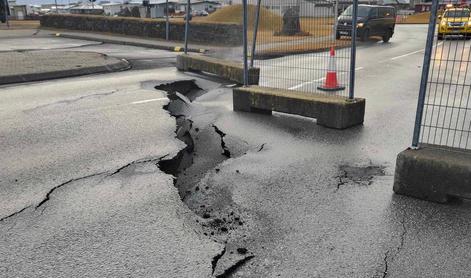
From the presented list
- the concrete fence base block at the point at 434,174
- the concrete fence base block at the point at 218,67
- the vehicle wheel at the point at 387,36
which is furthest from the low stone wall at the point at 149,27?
the concrete fence base block at the point at 434,174

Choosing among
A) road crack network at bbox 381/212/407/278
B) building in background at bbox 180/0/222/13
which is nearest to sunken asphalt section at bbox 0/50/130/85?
building in background at bbox 180/0/222/13

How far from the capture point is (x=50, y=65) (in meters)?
12.5

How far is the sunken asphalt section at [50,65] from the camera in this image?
11.0 meters

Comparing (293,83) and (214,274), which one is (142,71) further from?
(214,274)

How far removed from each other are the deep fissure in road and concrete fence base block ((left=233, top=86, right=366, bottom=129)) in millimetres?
1037

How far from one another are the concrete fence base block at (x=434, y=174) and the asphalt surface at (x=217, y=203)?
0.14 m

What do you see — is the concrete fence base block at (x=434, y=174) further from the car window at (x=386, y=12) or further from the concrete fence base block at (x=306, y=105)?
the car window at (x=386, y=12)

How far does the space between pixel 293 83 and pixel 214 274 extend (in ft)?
24.2

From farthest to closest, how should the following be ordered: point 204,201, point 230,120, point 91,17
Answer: point 91,17 → point 230,120 → point 204,201

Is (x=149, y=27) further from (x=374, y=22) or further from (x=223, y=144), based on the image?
(x=223, y=144)

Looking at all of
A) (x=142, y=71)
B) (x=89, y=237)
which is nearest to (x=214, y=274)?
(x=89, y=237)

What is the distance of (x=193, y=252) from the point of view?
3.25 meters

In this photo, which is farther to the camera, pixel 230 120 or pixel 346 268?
pixel 230 120

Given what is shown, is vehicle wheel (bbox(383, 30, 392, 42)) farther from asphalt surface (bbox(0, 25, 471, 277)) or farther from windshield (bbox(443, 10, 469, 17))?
windshield (bbox(443, 10, 469, 17))
